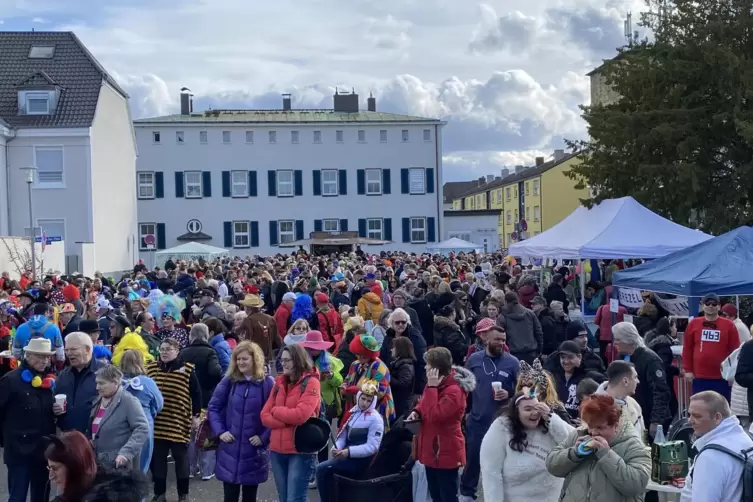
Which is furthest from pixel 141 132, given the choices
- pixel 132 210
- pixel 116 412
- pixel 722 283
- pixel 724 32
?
pixel 116 412

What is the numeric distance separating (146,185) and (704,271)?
42832 mm

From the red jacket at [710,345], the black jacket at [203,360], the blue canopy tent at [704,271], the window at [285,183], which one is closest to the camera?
the black jacket at [203,360]

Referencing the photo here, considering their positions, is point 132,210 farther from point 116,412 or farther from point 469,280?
point 116,412

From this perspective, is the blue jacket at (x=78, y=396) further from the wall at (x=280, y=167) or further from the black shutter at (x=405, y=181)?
the black shutter at (x=405, y=181)

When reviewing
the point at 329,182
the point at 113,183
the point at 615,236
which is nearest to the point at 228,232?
the point at 329,182

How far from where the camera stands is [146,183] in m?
51.6

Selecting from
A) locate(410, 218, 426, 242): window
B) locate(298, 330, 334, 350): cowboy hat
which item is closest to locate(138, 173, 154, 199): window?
locate(410, 218, 426, 242): window

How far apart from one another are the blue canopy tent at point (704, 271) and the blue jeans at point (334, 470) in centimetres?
674

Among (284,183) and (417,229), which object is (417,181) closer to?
(417,229)

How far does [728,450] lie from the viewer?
459 cm

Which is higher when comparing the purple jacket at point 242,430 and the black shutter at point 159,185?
the black shutter at point 159,185

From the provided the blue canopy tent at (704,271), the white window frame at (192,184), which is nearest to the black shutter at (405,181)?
the white window frame at (192,184)

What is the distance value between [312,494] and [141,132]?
148ft

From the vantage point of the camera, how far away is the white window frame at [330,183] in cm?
5244
